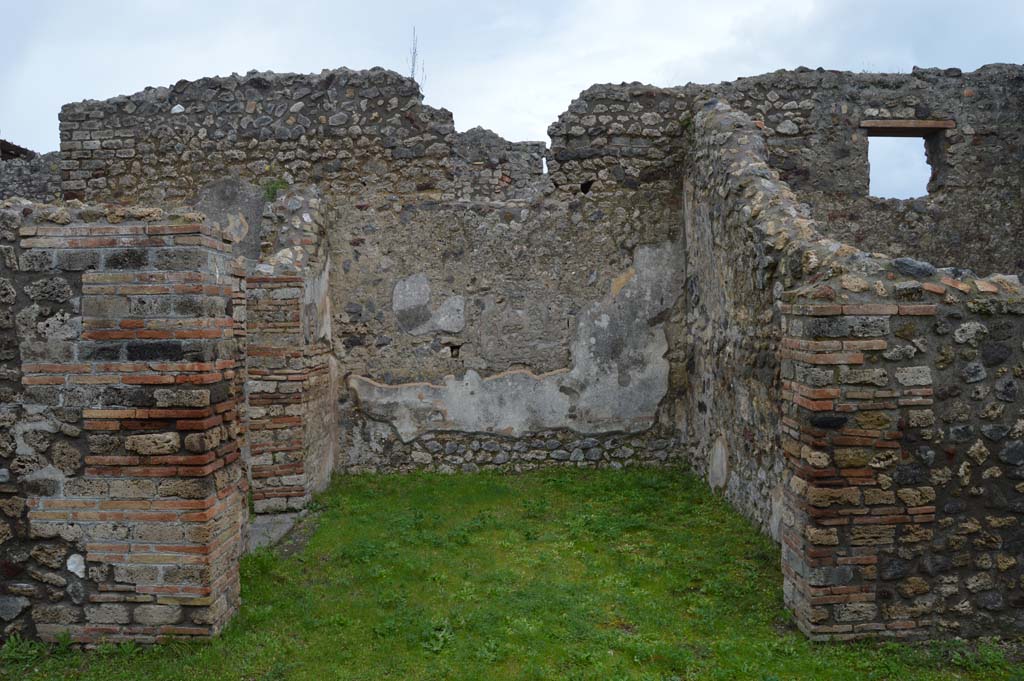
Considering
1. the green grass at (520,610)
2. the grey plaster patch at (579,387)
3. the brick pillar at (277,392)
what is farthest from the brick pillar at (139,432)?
the grey plaster patch at (579,387)

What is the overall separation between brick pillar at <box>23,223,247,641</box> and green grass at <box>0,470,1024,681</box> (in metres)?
0.28

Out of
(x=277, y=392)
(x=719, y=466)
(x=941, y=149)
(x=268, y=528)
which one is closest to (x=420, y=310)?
(x=277, y=392)

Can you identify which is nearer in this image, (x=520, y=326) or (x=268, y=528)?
(x=268, y=528)

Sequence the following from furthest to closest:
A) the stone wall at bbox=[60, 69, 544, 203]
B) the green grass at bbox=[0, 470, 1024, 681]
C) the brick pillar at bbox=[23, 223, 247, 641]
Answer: the stone wall at bbox=[60, 69, 544, 203] → the brick pillar at bbox=[23, 223, 247, 641] → the green grass at bbox=[0, 470, 1024, 681]

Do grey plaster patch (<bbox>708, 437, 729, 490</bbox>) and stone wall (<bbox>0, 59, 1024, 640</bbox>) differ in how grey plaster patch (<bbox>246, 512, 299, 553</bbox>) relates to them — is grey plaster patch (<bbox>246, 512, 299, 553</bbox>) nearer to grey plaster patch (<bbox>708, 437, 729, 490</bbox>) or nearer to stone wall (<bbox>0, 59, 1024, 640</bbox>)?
stone wall (<bbox>0, 59, 1024, 640</bbox>)

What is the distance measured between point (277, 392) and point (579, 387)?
10.5 feet

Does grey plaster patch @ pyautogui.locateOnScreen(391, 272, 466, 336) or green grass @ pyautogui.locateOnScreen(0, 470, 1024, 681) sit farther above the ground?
grey plaster patch @ pyautogui.locateOnScreen(391, 272, 466, 336)

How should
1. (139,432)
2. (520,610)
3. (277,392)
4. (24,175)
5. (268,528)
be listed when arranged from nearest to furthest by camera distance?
(139,432)
(520,610)
(268,528)
(277,392)
(24,175)

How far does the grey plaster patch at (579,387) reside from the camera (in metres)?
7.94

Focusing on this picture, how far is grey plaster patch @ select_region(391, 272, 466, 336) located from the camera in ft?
26.2

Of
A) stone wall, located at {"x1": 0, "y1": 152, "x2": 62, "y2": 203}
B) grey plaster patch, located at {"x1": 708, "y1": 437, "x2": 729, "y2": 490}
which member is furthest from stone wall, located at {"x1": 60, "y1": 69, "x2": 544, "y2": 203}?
grey plaster patch, located at {"x1": 708, "y1": 437, "x2": 729, "y2": 490}

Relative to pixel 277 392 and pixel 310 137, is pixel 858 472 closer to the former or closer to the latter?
pixel 277 392

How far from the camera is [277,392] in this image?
6.79 metres

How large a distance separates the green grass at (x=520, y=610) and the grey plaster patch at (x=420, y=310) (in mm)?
2103
